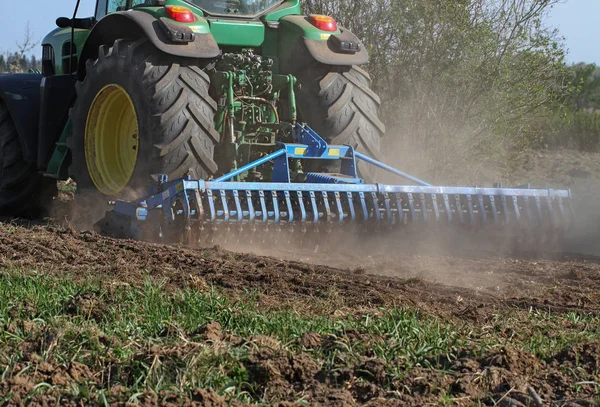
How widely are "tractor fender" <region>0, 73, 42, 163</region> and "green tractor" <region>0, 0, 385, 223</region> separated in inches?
0.4

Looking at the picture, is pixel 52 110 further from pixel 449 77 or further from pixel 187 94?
pixel 449 77

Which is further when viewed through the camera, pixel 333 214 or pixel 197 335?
pixel 333 214

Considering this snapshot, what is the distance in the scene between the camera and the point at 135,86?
6.41 metres

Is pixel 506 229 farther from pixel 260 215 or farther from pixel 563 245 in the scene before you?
pixel 260 215

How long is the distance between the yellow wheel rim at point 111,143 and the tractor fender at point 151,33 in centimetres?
54

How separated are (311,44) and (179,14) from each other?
117cm

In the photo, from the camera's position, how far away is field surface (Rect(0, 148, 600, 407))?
271cm

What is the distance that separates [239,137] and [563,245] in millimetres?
2867

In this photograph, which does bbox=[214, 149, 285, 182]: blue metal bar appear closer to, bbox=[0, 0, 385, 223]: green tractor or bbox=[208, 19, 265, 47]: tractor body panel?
bbox=[0, 0, 385, 223]: green tractor

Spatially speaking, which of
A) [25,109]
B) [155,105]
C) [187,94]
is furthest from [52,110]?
[187,94]

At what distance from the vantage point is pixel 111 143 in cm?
720

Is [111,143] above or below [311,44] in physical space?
below

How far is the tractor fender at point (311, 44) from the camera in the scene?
22.9 feet

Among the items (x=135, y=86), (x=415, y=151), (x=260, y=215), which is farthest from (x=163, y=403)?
(x=415, y=151)
